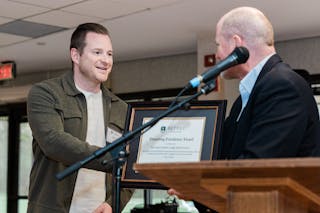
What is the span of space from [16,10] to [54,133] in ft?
12.6

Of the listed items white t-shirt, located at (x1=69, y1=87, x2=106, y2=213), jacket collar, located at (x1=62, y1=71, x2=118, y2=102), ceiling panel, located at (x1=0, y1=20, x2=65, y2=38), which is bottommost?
white t-shirt, located at (x1=69, y1=87, x2=106, y2=213)

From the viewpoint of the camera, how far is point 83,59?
8.96 ft

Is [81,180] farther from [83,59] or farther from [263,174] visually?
[263,174]

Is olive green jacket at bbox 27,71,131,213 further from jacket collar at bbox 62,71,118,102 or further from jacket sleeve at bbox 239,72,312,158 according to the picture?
jacket sleeve at bbox 239,72,312,158

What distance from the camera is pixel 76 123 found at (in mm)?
2682

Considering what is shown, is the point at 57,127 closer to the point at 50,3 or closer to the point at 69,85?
the point at 69,85

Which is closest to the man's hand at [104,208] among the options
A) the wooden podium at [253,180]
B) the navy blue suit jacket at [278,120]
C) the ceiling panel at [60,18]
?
the navy blue suit jacket at [278,120]

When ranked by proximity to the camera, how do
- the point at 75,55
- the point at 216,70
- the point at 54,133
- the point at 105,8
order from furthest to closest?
the point at 105,8 < the point at 75,55 < the point at 54,133 < the point at 216,70

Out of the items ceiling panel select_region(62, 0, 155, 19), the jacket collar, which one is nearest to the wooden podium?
the jacket collar

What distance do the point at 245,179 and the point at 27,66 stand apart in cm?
876

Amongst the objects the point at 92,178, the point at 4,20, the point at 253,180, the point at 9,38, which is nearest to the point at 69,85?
the point at 92,178

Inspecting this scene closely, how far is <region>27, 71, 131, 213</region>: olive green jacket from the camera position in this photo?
2570 millimetres

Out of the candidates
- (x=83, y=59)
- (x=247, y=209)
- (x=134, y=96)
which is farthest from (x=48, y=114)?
(x=134, y=96)

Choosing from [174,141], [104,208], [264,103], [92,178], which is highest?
[264,103]
